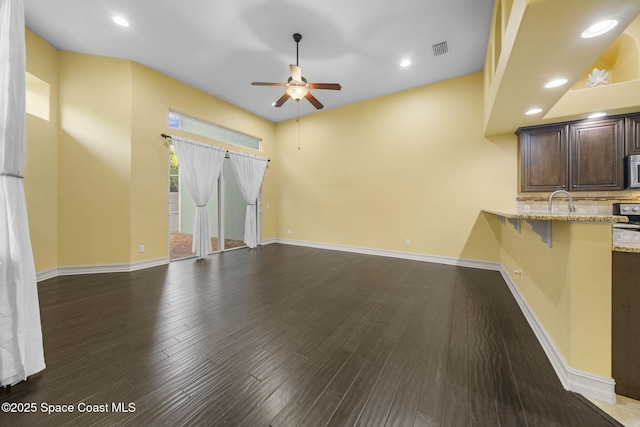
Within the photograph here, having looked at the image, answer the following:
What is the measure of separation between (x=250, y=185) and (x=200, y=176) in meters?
1.31

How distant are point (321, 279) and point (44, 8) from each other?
500 centimetres

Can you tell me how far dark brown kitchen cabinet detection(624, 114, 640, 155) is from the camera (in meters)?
2.87

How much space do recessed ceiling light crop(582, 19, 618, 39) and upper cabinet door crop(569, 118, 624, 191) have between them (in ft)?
7.12

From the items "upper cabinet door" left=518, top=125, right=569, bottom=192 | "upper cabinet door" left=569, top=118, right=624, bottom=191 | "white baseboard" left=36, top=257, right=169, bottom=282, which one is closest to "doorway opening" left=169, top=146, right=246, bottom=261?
"white baseboard" left=36, top=257, right=169, bottom=282

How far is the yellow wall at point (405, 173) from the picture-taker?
400cm

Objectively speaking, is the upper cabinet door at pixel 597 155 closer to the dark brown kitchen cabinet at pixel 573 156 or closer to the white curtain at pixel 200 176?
the dark brown kitchen cabinet at pixel 573 156

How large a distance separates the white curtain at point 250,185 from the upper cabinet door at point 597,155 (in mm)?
5927

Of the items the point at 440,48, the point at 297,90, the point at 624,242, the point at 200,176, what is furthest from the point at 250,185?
the point at 624,242

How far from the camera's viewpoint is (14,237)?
4.75ft

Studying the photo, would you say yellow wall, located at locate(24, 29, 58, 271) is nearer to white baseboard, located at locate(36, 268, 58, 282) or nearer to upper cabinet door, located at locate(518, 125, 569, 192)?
white baseboard, located at locate(36, 268, 58, 282)

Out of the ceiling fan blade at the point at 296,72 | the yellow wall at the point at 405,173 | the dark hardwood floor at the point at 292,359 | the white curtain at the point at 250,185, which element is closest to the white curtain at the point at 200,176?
the white curtain at the point at 250,185

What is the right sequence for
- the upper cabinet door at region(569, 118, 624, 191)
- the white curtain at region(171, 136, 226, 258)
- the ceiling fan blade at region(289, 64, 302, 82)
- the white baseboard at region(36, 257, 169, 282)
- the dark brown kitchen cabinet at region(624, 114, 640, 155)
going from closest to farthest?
the dark brown kitchen cabinet at region(624, 114, 640, 155)
the upper cabinet door at region(569, 118, 624, 191)
the ceiling fan blade at region(289, 64, 302, 82)
the white baseboard at region(36, 257, 169, 282)
the white curtain at region(171, 136, 226, 258)

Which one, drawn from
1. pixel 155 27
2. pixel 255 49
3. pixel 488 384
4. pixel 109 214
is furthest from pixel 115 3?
pixel 488 384

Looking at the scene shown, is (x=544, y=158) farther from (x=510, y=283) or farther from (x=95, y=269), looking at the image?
(x=95, y=269)
